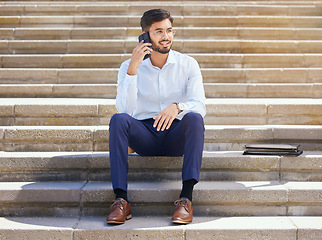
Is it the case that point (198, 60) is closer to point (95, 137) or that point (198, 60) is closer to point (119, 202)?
point (95, 137)

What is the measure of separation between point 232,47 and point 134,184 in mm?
3109

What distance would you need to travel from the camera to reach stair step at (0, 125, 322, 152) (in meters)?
3.59

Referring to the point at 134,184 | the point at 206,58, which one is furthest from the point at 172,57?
the point at 206,58

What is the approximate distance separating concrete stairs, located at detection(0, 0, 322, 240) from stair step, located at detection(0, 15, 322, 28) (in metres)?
0.02

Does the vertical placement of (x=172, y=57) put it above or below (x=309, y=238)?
above

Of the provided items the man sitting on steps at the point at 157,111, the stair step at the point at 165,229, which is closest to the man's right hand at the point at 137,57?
the man sitting on steps at the point at 157,111

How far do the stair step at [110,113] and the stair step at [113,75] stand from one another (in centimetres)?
111

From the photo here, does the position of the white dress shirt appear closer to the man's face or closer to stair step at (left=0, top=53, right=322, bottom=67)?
the man's face

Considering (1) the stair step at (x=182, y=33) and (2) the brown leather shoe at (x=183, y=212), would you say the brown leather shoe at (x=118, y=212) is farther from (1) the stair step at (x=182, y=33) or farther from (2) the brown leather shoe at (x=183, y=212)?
(1) the stair step at (x=182, y=33)

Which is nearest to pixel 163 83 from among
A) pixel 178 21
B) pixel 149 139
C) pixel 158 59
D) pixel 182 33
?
pixel 158 59

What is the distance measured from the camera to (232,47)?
5.57 m

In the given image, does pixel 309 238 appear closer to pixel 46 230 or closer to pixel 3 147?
pixel 46 230

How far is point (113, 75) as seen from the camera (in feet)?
16.6

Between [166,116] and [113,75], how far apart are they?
2355mm
